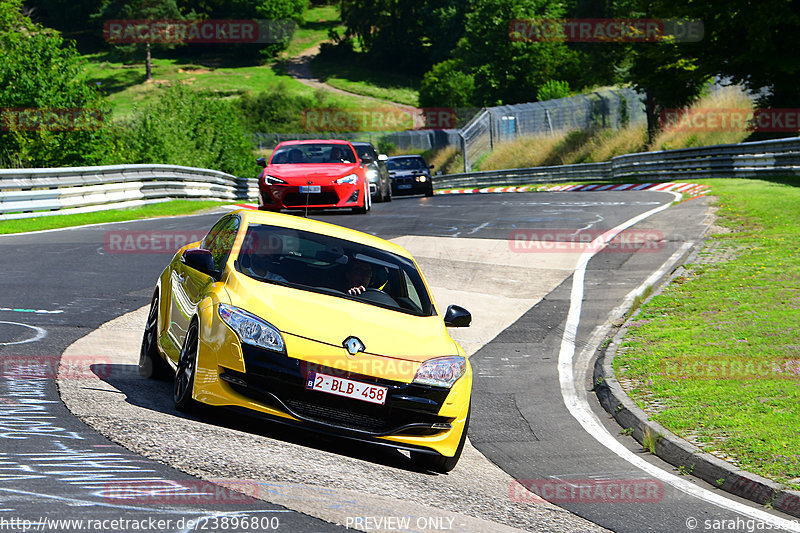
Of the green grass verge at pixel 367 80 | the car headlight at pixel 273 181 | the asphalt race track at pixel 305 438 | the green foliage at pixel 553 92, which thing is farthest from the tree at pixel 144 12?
the asphalt race track at pixel 305 438

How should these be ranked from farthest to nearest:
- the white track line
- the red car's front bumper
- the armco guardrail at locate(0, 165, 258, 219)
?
the armco guardrail at locate(0, 165, 258, 219) < the red car's front bumper < the white track line

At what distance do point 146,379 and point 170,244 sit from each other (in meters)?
9.54

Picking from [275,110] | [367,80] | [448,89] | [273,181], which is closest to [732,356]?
[273,181]

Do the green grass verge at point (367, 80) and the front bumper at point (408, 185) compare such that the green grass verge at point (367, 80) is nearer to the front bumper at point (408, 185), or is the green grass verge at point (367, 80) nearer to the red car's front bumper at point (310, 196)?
the front bumper at point (408, 185)

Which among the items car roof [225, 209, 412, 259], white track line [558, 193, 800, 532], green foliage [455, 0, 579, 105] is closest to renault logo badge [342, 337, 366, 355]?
car roof [225, 209, 412, 259]

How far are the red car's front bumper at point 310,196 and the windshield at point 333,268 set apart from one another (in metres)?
11.0

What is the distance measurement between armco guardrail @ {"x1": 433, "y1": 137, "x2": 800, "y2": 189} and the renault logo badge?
2437 centimetres

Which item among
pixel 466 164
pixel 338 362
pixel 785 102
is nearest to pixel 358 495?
pixel 338 362

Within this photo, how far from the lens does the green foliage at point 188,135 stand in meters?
36.1

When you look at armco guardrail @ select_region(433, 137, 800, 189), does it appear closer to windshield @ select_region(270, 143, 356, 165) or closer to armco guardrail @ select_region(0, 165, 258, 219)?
windshield @ select_region(270, 143, 356, 165)

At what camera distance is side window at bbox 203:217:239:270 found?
24.3ft

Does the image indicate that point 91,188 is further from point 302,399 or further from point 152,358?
point 302,399

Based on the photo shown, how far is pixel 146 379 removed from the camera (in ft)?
26.2

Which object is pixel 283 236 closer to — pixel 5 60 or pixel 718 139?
pixel 5 60
